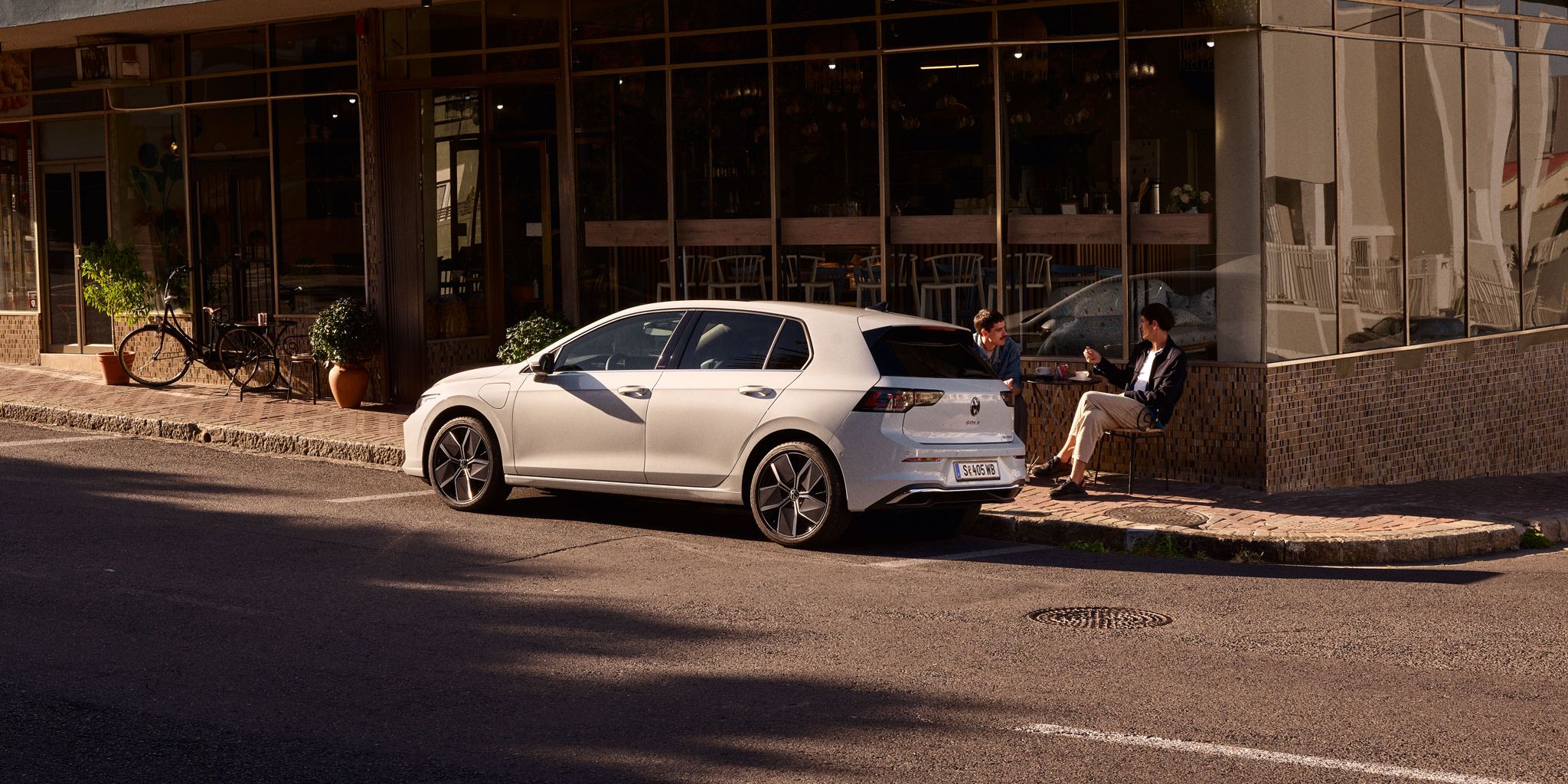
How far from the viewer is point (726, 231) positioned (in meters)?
15.8

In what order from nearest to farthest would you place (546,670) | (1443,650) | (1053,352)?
(546,670) → (1443,650) → (1053,352)

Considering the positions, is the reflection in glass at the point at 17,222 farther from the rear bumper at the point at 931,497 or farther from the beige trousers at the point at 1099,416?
the rear bumper at the point at 931,497

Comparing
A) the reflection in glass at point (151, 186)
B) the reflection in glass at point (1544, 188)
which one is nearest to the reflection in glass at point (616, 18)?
the reflection in glass at point (151, 186)

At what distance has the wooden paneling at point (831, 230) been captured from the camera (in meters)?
14.8

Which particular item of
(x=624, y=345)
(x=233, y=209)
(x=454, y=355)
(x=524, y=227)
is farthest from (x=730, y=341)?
(x=233, y=209)

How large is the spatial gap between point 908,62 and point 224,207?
940 cm

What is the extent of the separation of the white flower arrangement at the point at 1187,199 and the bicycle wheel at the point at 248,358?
10280 mm

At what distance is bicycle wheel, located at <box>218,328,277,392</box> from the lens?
18609mm

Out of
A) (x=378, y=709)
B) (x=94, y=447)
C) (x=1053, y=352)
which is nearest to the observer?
(x=378, y=709)

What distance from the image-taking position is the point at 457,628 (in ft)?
26.4

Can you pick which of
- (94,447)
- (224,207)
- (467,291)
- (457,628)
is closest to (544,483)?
(457,628)

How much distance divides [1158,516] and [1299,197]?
343 centimetres

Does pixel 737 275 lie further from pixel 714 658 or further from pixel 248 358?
pixel 714 658

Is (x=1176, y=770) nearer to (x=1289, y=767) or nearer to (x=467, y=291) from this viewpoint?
(x=1289, y=767)
